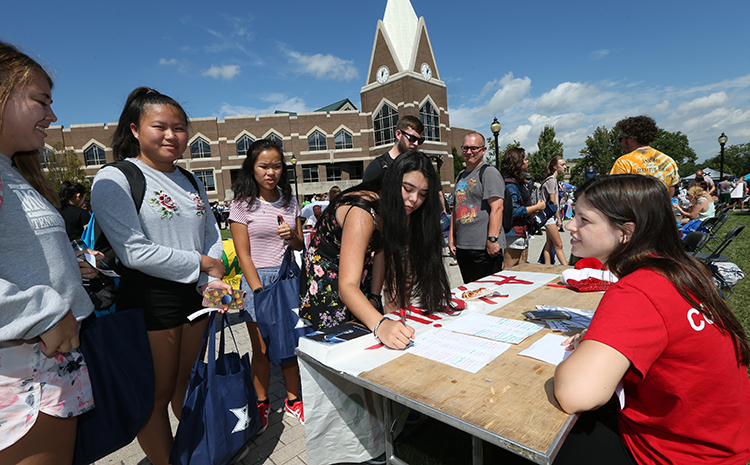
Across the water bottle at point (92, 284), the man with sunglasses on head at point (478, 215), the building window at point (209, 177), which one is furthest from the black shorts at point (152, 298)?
the building window at point (209, 177)

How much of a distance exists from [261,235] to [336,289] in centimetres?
113

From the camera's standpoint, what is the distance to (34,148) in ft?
4.43

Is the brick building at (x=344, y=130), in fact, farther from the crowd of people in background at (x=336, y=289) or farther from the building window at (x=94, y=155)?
the crowd of people in background at (x=336, y=289)

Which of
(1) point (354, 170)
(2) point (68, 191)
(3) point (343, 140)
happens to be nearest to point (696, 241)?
(2) point (68, 191)

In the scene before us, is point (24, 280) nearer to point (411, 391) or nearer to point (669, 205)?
point (411, 391)

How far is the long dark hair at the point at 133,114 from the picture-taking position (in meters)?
1.92

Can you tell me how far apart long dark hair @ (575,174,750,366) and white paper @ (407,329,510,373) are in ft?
2.01

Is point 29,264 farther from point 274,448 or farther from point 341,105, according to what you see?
point 341,105

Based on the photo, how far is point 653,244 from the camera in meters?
1.30

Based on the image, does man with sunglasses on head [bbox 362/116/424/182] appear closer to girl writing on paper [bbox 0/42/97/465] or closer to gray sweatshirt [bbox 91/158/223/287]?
gray sweatshirt [bbox 91/158/223/287]

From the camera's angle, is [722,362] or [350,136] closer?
[722,362]

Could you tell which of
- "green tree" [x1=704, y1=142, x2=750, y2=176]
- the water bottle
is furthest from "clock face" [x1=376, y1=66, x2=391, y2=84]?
"green tree" [x1=704, y1=142, x2=750, y2=176]

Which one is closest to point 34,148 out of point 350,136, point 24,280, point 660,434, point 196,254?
point 24,280

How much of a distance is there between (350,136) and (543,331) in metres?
39.8
